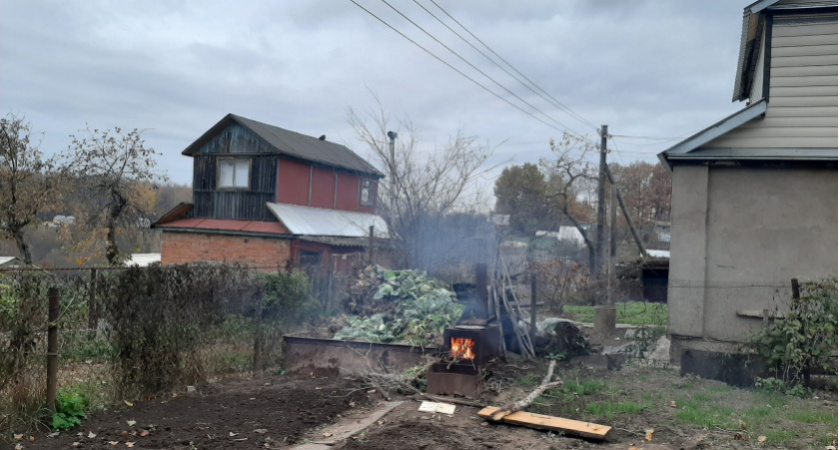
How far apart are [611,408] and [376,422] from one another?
8.78 feet

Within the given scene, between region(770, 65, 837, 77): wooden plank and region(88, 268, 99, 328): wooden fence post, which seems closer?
region(88, 268, 99, 328): wooden fence post

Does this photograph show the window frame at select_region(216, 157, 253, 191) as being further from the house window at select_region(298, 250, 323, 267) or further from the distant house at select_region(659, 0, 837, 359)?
the distant house at select_region(659, 0, 837, 359)

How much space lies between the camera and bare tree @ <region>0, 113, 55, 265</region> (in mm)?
13812

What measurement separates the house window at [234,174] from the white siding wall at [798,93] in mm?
19047

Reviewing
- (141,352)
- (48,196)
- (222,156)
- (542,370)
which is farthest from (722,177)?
(222,156)

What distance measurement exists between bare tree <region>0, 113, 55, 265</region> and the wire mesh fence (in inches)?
292

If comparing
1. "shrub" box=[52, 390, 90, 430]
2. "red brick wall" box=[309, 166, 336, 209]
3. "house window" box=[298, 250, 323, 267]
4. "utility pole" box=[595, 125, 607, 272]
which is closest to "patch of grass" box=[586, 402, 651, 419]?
"shrub" box=[52, 390, 90, 430]

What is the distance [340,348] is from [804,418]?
5.87 m

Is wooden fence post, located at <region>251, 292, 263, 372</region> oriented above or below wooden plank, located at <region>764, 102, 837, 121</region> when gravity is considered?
below

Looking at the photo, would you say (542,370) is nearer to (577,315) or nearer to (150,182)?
(577,315)

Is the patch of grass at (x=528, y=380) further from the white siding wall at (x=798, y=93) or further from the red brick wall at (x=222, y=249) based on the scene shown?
the red brick wall at (x=222, y=249)

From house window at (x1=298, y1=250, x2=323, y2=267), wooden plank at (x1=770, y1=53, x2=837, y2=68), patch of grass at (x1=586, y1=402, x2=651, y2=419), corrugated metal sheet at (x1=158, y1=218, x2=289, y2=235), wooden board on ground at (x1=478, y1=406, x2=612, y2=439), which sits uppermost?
wooden plank at (x1=770, y1=53, x2=837, y2=68)

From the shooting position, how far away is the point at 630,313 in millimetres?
18266

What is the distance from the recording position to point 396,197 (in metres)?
19.1
